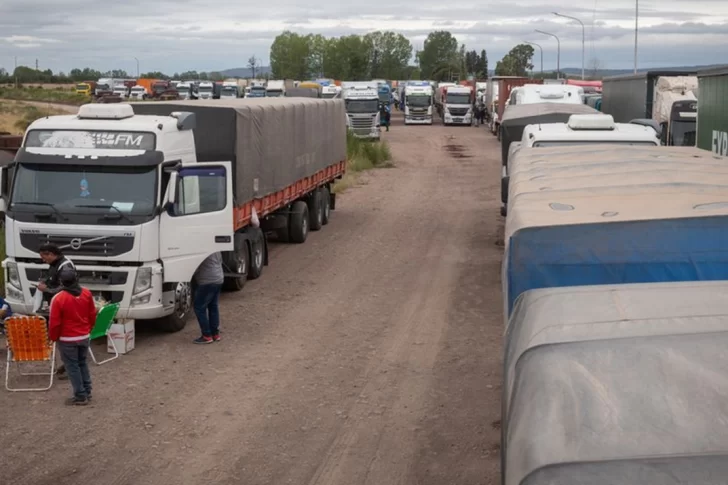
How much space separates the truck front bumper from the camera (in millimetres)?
12188

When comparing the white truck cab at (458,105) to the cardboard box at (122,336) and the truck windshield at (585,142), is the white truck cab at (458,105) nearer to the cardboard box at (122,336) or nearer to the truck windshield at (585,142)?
the truck windshield at (585,142)

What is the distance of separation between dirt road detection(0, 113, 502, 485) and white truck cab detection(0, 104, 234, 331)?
85cm

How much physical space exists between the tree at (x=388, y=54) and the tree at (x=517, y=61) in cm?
3626

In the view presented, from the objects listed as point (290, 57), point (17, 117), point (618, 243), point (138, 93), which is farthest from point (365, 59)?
point (618, 243)

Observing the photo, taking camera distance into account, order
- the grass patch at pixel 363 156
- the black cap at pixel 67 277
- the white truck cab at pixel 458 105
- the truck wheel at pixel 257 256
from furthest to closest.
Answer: the white truck cab at pixel 458 105, the grass patch at pixel 363 156, the truck wheel at pixel 257 256, the black cap at pixel 67 277

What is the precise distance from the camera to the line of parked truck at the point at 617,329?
345 centimetres

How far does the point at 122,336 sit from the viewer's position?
11.9 metres

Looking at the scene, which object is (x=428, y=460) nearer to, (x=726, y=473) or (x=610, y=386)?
(x=610, y=386)

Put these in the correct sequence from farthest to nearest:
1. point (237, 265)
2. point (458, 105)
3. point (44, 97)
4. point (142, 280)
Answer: point (44, 97) → point (458, 105) → point (237, 265) → point (142, 280)

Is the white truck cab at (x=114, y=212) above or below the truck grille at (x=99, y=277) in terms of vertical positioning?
above

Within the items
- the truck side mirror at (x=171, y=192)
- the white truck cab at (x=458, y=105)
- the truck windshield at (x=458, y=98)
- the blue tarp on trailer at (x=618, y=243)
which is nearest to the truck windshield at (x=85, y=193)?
the truck side mirror at (x=171, y=192)

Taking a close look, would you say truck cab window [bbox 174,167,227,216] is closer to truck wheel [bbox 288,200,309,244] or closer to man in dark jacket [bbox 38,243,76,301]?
man in dark jacket [bbox 38,243,76,301]

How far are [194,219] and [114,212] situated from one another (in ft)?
3.38

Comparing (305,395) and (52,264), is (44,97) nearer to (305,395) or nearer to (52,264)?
(52,264)
